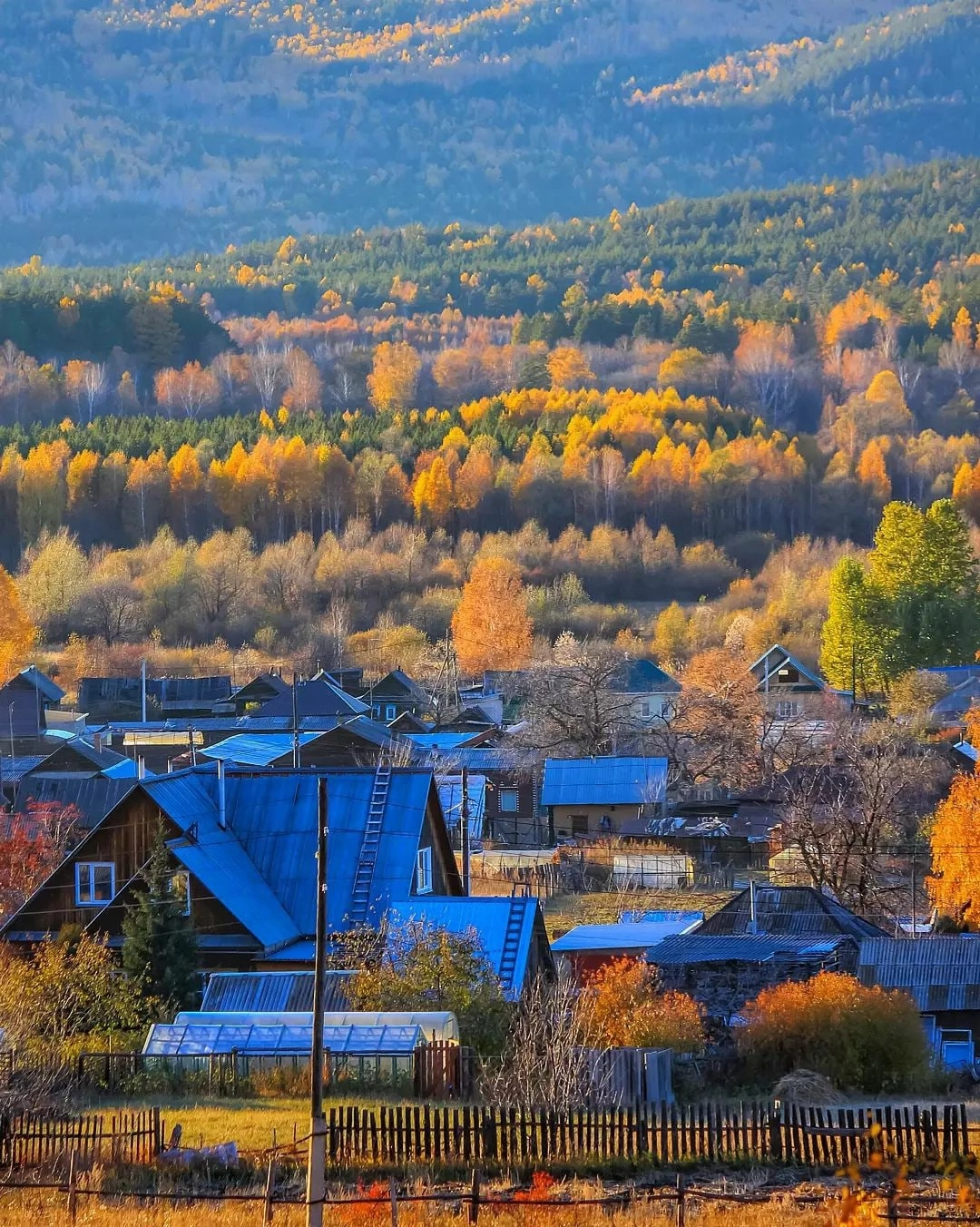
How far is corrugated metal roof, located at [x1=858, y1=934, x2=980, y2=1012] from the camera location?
1076 inches

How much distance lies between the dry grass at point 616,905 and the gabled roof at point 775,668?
112ft

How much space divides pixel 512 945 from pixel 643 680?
50957 millimetres

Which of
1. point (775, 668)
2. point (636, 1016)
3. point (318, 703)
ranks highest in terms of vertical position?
point (636, 1016)

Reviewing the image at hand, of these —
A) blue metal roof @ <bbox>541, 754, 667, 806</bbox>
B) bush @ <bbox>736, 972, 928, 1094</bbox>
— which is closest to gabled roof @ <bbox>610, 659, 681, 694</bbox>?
blue metal roof @ <bbox>541, 754, 667, 806</bbox>

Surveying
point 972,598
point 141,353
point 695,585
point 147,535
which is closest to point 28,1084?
point 972,598

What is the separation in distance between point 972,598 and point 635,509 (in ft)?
155

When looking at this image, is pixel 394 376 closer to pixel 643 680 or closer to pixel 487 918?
pixel 643 680

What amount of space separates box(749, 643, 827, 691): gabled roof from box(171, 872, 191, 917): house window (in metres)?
51.1

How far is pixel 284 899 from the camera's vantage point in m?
27.0

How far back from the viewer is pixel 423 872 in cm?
2775

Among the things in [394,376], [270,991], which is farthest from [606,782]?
[394,376]

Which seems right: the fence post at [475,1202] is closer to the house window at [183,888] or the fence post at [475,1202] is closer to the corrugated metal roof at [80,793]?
the house window at [183,888]

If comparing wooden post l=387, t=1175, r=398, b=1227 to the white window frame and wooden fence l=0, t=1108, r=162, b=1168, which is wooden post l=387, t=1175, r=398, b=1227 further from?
the white window frame

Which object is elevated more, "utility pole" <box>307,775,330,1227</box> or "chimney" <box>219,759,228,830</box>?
Result: "utility pole" <box>307,775,330,1227</box>
